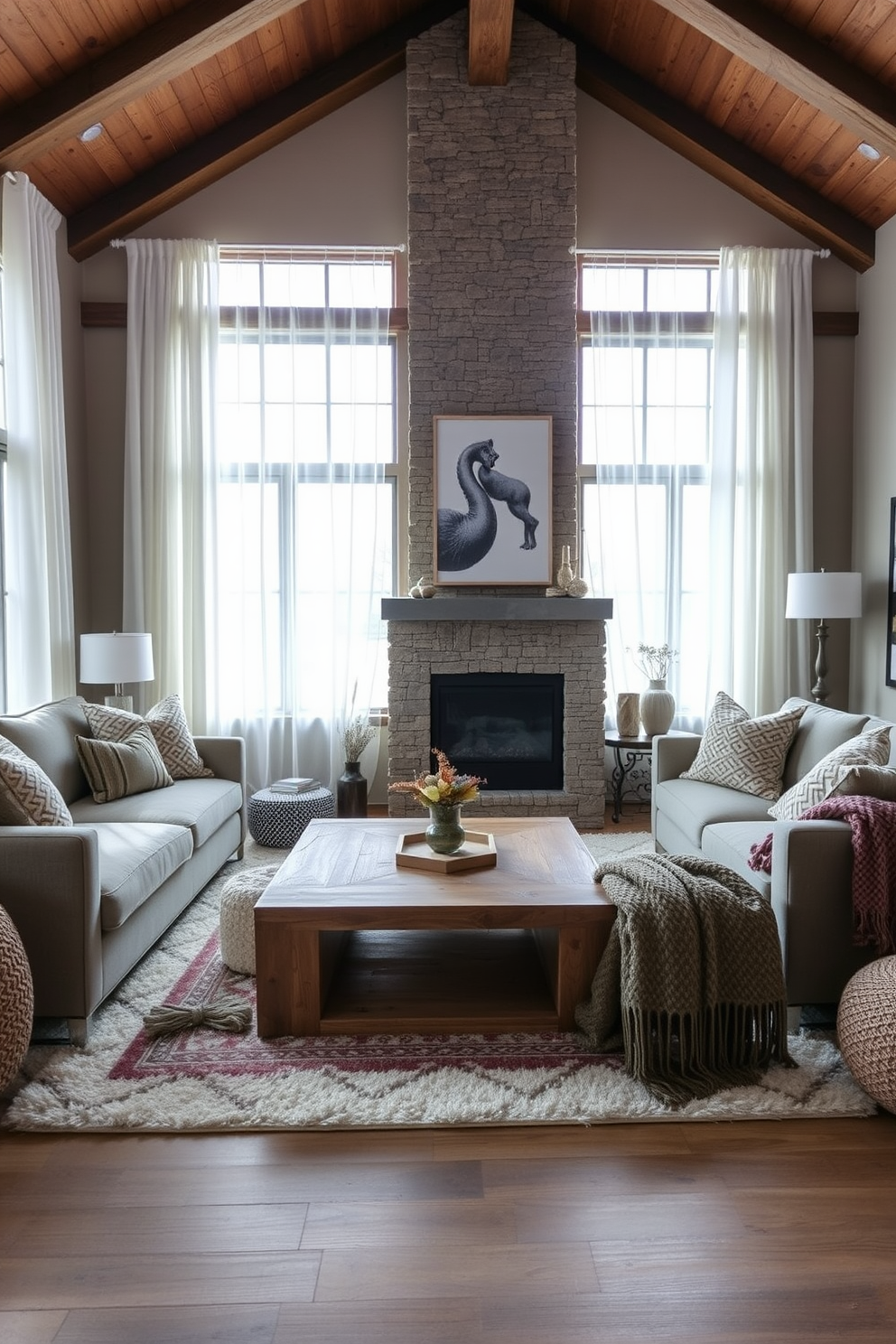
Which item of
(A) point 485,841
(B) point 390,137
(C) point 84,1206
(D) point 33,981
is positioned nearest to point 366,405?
(B) point 390,137

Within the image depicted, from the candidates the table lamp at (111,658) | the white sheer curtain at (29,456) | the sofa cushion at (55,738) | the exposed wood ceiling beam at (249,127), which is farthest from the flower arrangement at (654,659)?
the exposed wood ceiling beam at (249,127)

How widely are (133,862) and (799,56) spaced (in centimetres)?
458

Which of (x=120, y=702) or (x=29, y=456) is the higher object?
(x=29, y=456)

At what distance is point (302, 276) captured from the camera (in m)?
5.88

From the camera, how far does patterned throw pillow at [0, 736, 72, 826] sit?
2.95m

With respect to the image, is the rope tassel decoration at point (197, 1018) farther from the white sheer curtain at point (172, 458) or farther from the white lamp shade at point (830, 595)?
the white lamp shade at point (830, 595)

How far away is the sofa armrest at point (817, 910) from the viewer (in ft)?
9.14

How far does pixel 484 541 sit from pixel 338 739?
4.87ft

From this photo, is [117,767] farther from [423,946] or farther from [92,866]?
[423,946]

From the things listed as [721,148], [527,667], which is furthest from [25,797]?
[721,148]

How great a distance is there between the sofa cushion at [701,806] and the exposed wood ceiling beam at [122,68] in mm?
4000

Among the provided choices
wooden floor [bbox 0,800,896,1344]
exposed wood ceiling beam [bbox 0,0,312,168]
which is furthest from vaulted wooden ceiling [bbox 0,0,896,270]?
wooden floor [bbox 0,800,896,1344]

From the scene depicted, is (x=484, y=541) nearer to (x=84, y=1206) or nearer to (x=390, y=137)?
(x=390, y=137)

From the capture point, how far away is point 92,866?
9.07 ft
